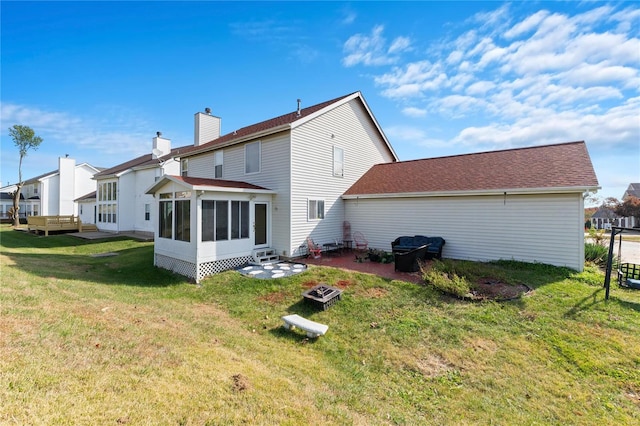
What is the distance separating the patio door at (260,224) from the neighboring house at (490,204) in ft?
15.4

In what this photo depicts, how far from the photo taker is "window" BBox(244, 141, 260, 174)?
13.6 meters

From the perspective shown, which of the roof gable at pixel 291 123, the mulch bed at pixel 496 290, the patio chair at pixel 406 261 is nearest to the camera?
the mulch bed at pixel 496 290

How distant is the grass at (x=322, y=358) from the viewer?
3.17 metres

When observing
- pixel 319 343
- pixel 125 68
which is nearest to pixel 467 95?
pixel 319 343

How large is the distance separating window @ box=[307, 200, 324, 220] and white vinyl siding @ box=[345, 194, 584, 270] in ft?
8.28

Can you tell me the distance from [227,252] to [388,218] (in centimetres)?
781

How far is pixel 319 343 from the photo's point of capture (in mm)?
5945

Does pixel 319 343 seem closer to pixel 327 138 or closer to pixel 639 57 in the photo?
pixel 327 138

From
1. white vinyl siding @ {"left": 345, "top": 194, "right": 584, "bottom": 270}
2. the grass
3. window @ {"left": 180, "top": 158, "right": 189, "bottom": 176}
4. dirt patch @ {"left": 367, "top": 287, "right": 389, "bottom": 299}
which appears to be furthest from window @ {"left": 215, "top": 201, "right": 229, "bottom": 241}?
window @ {"left": 180, "top": 158, "right": 189, "bottom": 176}

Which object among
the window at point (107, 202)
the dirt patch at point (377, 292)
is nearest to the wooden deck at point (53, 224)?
the window at point (107, 202)

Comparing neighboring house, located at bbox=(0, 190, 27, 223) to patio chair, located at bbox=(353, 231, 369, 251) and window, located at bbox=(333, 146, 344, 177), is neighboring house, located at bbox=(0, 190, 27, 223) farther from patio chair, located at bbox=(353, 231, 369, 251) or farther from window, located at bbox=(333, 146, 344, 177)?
patio chair, located at bbox=(353, 231, 369, 251)

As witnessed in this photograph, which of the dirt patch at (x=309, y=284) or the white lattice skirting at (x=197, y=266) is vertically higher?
the white lattice skirting at (x=197, y=266)

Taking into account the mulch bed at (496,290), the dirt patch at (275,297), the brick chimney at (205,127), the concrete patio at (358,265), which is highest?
the brick chimney at (205,127)

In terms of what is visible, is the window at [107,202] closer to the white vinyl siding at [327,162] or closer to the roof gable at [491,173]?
the white vinyl siding at [327,162]
